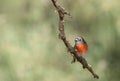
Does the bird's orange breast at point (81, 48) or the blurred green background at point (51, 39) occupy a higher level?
the bird's orange breast at point (81, 48)

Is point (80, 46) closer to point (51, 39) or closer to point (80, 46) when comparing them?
point (80, 46)

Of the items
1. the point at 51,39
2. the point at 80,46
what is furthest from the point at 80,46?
the point at 51,39

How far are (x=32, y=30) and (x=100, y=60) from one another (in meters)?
0.73

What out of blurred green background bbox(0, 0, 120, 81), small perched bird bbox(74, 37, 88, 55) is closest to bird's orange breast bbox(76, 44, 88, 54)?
small perched bird bbox(74, 37, 88, 55)

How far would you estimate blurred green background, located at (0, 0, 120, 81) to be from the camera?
391 centimetres

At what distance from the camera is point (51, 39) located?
4332mm

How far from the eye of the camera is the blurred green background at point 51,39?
3906 millimetres

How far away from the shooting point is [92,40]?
426cm

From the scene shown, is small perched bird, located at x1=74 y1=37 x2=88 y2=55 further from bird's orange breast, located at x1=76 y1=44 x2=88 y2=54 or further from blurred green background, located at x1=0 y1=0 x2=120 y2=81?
blurred green background, located at x1=0 y1=0 x2=120 y2=81

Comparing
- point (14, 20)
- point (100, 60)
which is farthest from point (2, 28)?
point (100, 60)

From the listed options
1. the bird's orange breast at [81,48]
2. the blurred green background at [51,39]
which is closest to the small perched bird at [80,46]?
the bird's orange breast at [81,48]

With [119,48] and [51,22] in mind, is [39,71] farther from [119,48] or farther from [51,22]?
[119,48]

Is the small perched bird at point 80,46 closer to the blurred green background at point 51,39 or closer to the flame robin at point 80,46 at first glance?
the flame robin at point 80,46

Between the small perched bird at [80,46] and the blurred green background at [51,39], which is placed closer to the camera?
the small perched bird at [80,46]
